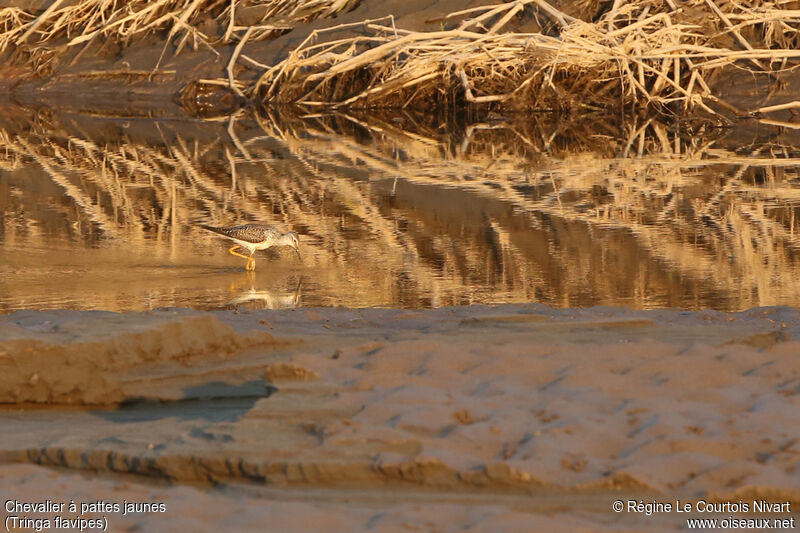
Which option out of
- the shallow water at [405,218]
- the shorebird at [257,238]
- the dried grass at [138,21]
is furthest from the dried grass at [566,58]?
the shorebird at [257,238]

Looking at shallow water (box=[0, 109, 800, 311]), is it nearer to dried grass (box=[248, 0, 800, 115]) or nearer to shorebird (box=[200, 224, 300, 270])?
shorebird (box=[200, 224, 300, 270])

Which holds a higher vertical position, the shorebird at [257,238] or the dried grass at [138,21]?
the dried grass at [138,21]

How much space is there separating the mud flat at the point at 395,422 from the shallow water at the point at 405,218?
7.60ft

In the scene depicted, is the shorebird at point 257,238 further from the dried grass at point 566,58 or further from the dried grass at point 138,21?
the dried grass at point 138,21

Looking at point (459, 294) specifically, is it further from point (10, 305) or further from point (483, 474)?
point (483, 474)

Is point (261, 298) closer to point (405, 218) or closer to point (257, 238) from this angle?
point (257, 238)

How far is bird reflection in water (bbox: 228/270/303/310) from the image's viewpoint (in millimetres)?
7730

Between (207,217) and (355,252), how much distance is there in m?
1.85

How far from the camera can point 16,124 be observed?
18750 mm

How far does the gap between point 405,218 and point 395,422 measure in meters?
6.42

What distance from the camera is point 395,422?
427 cm

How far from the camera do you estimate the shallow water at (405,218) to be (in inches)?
317

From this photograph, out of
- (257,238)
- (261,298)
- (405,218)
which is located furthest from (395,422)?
(405,218)

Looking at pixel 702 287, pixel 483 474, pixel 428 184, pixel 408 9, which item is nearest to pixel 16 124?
pixel 408 9
